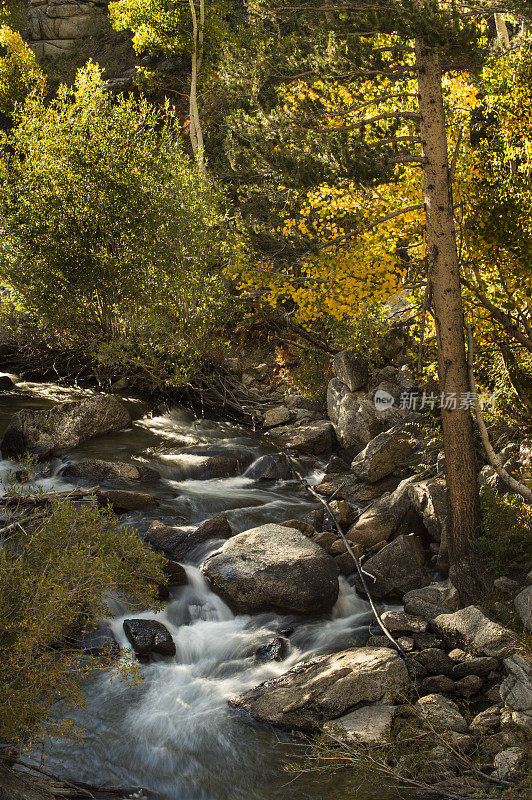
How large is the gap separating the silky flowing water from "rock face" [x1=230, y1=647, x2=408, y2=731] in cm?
23

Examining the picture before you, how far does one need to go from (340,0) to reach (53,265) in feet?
36.6

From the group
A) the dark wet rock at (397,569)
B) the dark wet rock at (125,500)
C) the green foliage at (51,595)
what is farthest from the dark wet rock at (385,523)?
the green foliage at (51,595)

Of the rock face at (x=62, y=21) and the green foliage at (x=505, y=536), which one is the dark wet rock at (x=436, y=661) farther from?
the rock face at (x=62, y=21)

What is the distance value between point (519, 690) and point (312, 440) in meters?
9.45

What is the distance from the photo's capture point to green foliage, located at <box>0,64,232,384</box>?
1778 centimetres

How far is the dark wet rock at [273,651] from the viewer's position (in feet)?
29.4

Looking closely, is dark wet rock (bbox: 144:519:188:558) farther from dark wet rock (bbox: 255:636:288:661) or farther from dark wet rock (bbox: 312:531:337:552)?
dark wet rock (bbox: 255:636:288:661)

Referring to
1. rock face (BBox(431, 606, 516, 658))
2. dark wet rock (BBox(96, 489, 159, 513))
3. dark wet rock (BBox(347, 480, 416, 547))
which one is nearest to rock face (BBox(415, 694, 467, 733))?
rock face (BBox(431, 606, 516, 658))

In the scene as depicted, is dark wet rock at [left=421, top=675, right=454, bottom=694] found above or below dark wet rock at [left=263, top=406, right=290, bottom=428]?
below

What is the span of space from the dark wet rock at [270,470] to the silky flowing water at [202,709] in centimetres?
182

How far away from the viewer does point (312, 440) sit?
53.5 feet

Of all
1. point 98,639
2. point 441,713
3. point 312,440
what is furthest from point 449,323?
point 312,440

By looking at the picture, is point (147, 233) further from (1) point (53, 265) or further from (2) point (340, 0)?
(2) point (340, 0)

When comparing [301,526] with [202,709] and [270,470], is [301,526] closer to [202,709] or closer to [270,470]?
[270,470]
